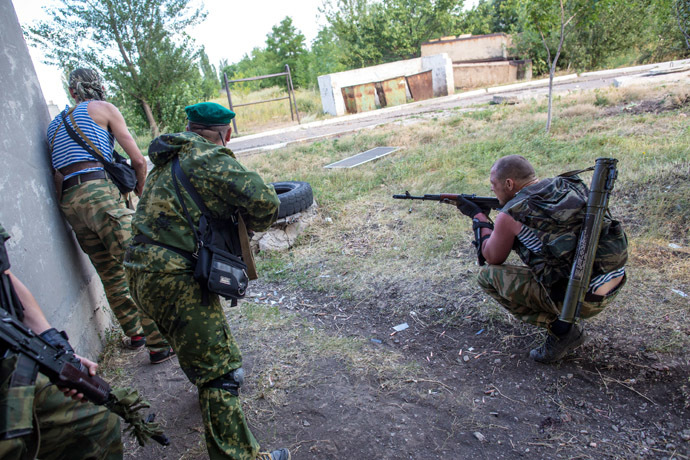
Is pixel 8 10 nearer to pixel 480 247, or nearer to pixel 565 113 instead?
pixel 480 247

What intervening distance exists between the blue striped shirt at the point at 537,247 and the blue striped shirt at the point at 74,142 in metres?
2.77

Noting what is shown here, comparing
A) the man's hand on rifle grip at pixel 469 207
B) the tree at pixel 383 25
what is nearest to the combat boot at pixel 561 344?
the man's hand on rifle grip at pixel 469 207

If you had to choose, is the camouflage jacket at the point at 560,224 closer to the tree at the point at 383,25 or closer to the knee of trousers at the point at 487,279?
the knee of trousers at the point at 487,279

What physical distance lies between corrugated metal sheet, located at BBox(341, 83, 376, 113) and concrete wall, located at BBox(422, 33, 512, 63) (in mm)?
7378

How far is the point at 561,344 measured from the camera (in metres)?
2.65

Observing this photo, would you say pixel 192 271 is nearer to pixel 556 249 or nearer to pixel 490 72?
pixel 556 249

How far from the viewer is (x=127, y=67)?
46.0 feet

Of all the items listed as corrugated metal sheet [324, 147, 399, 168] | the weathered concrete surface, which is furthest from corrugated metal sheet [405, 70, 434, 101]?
the weathered concrete surface

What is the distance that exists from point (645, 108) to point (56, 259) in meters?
9.34

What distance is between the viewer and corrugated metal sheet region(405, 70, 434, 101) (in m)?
18.0

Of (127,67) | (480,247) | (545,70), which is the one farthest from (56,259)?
(545,70)

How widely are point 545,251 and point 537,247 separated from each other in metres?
0.05

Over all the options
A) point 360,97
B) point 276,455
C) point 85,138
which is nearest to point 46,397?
point 276,455

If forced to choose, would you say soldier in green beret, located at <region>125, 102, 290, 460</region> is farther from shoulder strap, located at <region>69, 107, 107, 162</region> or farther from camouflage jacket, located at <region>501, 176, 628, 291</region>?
camouflage jacket, located at <region>501, 176, 628, 291</region>
